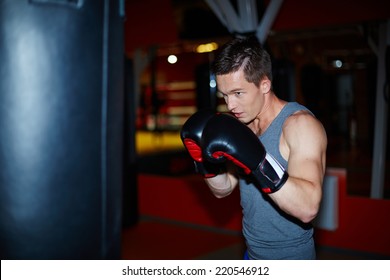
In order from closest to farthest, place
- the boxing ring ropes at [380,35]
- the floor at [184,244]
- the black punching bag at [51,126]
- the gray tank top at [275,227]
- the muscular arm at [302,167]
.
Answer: the black punching bag at [51,126] → the muscular arm at [302,167] → the gray tank top at [275,227] → the floor at [184,244] → the boxing ring ropes at [380,35]

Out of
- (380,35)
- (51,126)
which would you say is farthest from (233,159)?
(380,35)

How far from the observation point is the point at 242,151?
51.1 inches

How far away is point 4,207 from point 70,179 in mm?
156

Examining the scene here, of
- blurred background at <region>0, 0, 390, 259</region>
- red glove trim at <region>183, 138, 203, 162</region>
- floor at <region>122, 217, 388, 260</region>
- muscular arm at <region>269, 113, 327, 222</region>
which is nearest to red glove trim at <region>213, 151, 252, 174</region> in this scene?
muscular arm at <region>269, 113, 327, 222</region>

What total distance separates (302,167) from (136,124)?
13.9 ft

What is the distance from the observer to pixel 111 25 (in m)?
0.96

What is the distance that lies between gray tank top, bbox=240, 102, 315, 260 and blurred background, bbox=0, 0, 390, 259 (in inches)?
21.2

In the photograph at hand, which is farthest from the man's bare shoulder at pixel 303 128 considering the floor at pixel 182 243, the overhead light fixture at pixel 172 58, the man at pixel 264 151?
the overhead light fixture at pixel 172 58

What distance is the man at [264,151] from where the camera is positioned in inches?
50.3

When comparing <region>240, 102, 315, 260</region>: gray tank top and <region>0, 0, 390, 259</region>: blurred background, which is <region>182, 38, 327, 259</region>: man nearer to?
<region>240, 102, 315, 260</region>: gray tank top

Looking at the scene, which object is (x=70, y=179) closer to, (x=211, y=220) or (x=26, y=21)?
(x=26, y=21)

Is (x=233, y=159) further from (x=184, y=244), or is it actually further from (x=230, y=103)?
(x=184, y=244)

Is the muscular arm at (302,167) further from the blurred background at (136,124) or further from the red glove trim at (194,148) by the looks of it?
the blurred background at (136,124)

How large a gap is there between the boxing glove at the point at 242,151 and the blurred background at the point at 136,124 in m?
0.31
